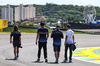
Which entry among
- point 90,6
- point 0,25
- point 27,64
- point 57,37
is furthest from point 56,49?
point 90,6

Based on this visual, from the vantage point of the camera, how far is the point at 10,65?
10984mm

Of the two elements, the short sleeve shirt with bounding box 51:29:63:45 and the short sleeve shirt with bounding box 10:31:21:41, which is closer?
the short sleeve shirt with bounding box 51:29:63:45

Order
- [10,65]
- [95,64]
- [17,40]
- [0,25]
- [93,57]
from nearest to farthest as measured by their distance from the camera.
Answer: [10,65]
[95,64]
[17,40]
[93,57]
[0,25]

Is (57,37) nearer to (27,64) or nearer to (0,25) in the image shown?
(27,64)

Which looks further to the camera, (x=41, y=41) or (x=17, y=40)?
(x=17, y=40)

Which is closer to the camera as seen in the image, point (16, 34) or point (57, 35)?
point (57, 35)

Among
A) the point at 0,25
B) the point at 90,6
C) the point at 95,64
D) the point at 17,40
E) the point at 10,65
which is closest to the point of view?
the point at 10,65

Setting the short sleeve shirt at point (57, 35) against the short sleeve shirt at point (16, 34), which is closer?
the short sleeve shirt at point (57, 35)

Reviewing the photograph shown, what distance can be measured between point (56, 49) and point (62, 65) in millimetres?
A: 1040

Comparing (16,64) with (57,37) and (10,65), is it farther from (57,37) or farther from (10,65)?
(57,37)

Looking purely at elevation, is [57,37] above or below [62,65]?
above

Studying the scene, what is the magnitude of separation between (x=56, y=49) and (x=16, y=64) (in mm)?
1920

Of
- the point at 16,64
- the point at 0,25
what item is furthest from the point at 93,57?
the point at 0,25

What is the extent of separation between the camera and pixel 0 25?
48.8 m
